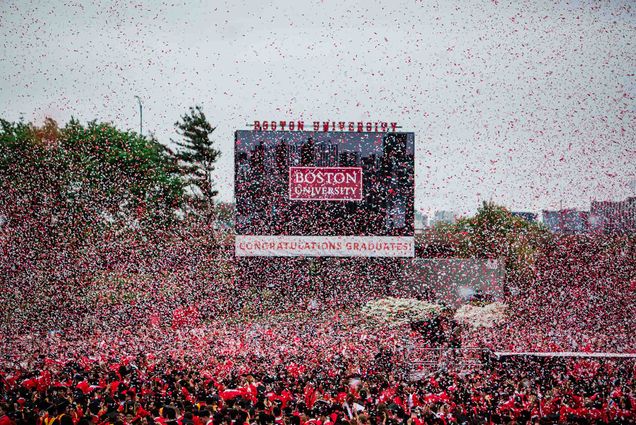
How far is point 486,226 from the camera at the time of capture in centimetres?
4272

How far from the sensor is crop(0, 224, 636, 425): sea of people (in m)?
7.39

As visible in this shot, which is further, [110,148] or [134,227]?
[110,148]

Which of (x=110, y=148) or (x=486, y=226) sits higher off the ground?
(x=110, y=148)

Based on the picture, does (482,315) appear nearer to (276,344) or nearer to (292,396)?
(276,344)

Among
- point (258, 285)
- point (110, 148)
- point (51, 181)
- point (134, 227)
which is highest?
point (110, 148)

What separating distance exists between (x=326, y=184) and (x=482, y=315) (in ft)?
25.9

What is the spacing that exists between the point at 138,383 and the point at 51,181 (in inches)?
730

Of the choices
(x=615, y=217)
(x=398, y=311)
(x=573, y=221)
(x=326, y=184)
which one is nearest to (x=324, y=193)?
(x=326, y=184)

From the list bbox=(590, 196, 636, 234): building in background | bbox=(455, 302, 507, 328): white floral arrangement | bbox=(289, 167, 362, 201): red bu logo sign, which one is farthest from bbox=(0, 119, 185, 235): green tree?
bbox=(590, 196, 636, 234): building in background

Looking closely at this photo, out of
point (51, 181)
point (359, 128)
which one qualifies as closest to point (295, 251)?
point (359, 128)

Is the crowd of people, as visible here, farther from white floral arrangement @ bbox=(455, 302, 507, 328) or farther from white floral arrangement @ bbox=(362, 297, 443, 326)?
white floral arrangement @ bbox=(455, 302, 507, 328)

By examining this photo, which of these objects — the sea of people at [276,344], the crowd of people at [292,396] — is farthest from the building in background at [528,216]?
the crowd of people at [292,396]

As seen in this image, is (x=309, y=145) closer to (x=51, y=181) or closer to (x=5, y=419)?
(x=51, y=181)

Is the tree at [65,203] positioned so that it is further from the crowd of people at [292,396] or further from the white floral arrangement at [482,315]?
the white floral arrangement at [482,315]
